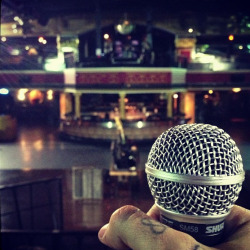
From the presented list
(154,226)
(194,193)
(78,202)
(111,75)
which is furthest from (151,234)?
(111,75)

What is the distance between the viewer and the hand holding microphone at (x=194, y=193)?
110 centimetres

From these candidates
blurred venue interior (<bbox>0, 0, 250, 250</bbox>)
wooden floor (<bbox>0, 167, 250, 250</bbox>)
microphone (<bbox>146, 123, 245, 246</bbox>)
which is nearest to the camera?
microphone (<bbox>146, 123, 245, 246</bbox>)

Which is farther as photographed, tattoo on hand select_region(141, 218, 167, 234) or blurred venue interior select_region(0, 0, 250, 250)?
blurred venue interior select_region(0, 0, 250, 250)

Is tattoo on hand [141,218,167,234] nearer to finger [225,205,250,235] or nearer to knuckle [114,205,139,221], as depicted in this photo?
knuckle [114,205,139,221]

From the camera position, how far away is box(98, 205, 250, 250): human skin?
101cm

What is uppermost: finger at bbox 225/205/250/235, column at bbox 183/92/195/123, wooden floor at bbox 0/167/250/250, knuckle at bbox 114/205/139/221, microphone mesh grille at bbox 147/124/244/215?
microphone mesh grille at bbox 147/124/244/215

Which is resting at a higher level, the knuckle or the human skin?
the knuckle

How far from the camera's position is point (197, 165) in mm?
1121

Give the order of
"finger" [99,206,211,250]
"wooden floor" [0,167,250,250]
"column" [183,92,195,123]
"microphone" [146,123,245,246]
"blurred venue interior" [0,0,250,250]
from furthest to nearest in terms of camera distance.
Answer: "column" [183,92,195,123] → "blurred venue interior" [0,0,250,250] → "wooden floor" [0,167,250,250] → "microphone" [146,123,245,246] → "finger" [99,206,211,250]

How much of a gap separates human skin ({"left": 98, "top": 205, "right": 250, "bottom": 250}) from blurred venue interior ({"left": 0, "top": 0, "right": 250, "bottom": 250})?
1034 cm

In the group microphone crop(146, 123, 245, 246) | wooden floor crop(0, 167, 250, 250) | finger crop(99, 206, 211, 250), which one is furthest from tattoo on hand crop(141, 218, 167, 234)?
wooden floor crop(0, 167, 250, 250)

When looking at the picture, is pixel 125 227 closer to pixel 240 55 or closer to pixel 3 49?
pixel 240 55

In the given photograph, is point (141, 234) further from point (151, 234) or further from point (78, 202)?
point (78, 202)

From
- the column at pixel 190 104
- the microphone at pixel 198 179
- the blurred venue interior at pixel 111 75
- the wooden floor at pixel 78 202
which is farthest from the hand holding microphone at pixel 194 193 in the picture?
the column at pixel 190 104
